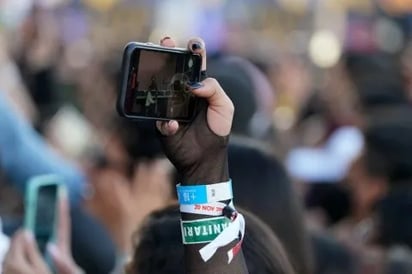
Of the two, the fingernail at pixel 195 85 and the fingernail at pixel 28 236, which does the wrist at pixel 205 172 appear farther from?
the fingernail at pixel 28 236

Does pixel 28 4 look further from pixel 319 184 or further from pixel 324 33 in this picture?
pixel 324 33

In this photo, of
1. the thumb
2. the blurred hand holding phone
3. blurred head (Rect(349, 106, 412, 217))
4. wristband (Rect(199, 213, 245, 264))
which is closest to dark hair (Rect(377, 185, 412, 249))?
blurred head (Rect(349, 106, 412, 217))

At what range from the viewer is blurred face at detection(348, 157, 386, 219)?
5.13m

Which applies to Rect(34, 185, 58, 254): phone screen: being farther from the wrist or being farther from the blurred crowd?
the wrist

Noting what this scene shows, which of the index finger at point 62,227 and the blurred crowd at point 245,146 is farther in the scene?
the blurred crowd at point 245,146

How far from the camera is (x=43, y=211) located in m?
3.06

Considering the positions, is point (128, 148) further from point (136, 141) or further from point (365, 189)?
point (365, 189)

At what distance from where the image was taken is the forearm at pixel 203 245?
2186 mm

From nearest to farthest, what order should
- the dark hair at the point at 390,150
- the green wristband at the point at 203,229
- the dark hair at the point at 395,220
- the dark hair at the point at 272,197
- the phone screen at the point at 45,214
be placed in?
the green wristband at the point at 203,229, the phone screen at the point at 45,214, the dark hair at the point at 272,197, the dark hair at the point at 395,220, the dark hair at the point at 390,150

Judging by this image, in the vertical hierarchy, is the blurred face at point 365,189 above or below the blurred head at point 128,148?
below

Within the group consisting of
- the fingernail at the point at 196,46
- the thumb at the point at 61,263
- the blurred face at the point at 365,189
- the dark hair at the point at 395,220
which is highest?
the fingernail at the point at 196,46

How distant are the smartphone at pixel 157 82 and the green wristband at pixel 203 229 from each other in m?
0.18

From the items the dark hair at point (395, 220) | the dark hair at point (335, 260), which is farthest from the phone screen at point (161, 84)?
the dark hair at point (395, 220)

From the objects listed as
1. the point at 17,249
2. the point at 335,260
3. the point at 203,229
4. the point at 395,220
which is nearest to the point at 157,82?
the point at 203,229
